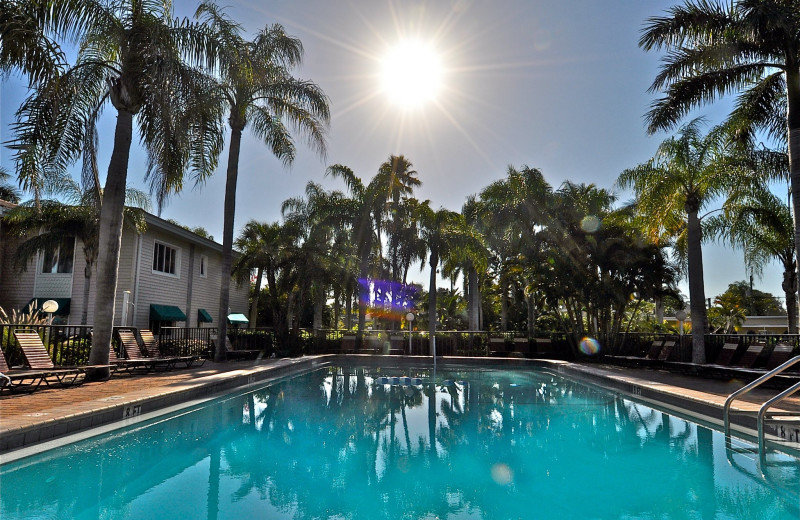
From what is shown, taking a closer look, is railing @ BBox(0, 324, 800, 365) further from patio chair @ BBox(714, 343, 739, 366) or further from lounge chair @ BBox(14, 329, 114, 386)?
lounge chair @ BBox(14, 329, 114, 386)

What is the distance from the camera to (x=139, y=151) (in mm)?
11203

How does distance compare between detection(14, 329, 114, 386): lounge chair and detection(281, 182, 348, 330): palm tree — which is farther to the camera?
detection(281, 182, 348, 330): palm tree

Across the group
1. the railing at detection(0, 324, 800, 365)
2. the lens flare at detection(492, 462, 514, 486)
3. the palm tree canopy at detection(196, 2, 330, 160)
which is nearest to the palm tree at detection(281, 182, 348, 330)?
the railing at detection(0, 324, 800, 365)

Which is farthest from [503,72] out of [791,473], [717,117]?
[791,473]

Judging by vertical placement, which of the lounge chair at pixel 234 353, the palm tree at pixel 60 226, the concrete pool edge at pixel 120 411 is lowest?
the concrete pool edge at pixel 120 411

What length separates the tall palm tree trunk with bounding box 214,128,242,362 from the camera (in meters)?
15.7

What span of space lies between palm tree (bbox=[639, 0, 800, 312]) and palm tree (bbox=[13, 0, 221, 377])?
33.8 ft

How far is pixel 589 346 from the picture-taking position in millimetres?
18938

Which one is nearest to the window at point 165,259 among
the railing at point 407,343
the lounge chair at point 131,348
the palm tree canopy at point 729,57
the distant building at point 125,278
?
the distant building at point 125,278

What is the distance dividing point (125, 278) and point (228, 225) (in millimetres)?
5188

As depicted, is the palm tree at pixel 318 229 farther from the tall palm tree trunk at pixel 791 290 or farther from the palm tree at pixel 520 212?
the tall palm tree trunk at pixel 791 290

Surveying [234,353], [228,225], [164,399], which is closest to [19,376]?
[164,399]

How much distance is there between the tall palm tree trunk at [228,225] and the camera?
15713 millimetres

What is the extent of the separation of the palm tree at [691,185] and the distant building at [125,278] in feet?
52.2
